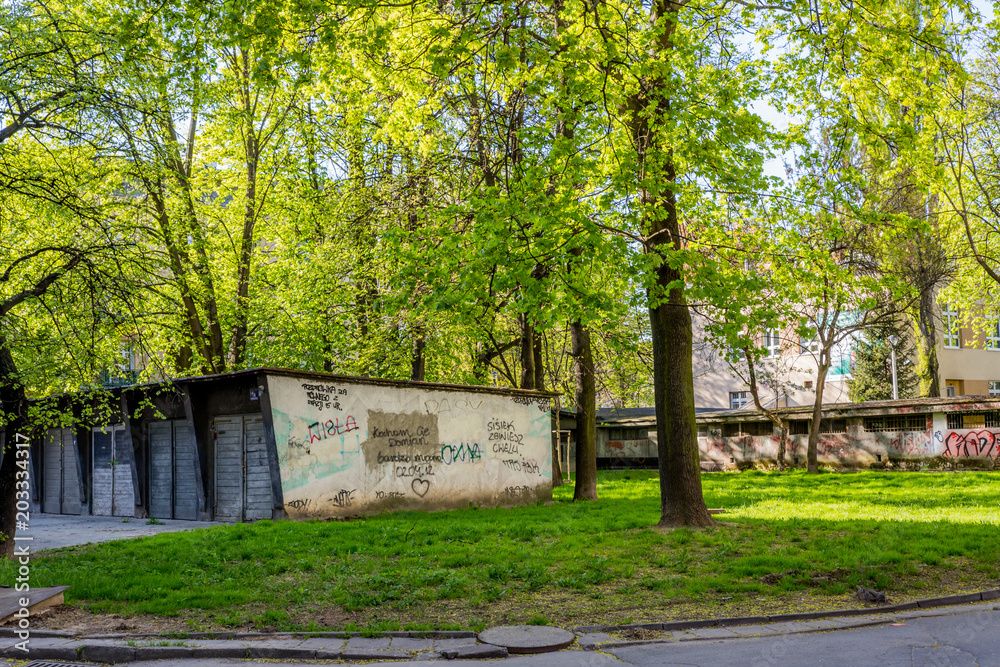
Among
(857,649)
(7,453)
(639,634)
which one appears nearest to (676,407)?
(639,634)

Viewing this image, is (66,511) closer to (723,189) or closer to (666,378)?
(666,378)

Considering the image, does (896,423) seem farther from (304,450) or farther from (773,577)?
(773,577)

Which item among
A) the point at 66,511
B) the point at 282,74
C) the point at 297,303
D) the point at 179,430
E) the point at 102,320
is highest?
the point at 282,74

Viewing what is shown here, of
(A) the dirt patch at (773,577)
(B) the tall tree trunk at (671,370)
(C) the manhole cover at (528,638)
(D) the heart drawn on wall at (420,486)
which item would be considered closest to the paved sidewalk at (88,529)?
(D) the heart drawn on wall at (420,486)

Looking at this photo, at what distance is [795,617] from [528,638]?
8.61 feet

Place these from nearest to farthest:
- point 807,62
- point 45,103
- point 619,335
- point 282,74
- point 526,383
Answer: point 45,103, point 282,74, point 807,62, point 619,335, point 526,383

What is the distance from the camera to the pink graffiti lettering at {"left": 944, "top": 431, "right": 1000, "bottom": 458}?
29.2m

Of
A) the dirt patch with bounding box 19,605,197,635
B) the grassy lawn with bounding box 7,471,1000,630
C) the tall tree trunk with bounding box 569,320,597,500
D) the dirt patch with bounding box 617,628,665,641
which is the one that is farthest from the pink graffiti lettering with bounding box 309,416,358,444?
the dirt patch with bounding box 617,628,665,641

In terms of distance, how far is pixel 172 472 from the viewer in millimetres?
17906

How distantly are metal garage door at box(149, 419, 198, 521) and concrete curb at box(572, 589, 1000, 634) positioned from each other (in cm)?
1256

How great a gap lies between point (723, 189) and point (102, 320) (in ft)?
30.9

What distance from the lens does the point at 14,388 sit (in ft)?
33.6

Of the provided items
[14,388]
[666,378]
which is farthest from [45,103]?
[666,378]

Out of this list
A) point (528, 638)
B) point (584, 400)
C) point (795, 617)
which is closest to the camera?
point (528, 638)
